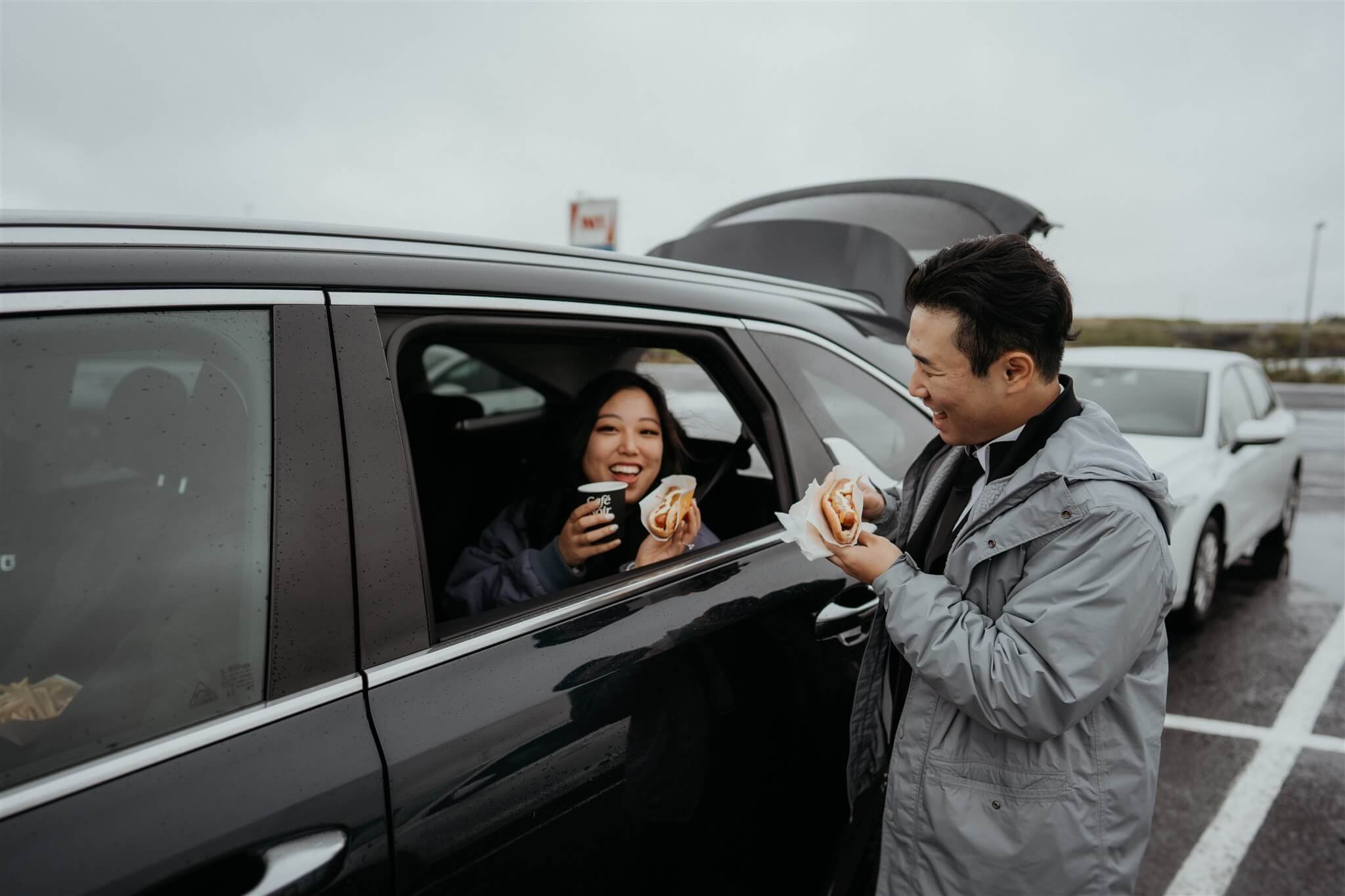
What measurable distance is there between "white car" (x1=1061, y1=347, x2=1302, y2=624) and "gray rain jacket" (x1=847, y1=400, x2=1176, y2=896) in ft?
9.91

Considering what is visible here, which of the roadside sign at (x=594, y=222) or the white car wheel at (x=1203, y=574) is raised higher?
the roadside sign at (x=594, y=222)

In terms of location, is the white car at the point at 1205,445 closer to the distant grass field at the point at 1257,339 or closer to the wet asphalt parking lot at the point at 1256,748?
the wet asphalt parking lot at the point at 1256,748

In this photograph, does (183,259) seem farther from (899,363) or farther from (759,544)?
(899,363)

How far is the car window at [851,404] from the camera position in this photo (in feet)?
6.60

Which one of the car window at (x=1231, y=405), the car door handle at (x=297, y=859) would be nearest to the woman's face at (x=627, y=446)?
the car door handle at (x=297, y=859)

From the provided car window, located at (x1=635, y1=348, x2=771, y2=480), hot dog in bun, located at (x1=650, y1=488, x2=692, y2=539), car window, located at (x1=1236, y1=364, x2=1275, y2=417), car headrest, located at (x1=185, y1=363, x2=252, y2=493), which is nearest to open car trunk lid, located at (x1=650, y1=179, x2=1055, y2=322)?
car window, located at (x1=635, y1=348, x2=771, y2=480)

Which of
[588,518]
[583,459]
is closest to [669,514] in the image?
[588,518]

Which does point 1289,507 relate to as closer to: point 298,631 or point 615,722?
point 615,722

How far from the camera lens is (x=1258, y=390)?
6289mm

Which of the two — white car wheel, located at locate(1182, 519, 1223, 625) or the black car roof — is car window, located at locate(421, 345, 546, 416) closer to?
white car wheel, located at locate(1182, 519, 1223, 625)

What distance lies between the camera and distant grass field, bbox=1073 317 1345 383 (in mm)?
31641

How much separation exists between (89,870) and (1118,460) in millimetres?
1466

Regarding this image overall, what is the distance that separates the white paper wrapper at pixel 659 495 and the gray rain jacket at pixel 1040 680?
57 centimetres

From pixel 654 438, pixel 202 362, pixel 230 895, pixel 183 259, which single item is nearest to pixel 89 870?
pixel 230 895
